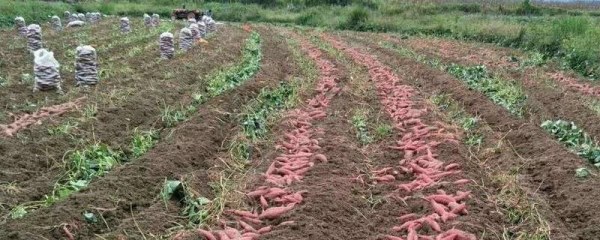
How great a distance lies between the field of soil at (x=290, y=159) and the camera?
197 inches

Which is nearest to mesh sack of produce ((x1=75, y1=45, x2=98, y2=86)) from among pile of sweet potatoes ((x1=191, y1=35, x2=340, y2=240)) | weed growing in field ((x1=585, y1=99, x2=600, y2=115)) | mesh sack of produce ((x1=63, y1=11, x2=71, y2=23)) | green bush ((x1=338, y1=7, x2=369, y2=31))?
pile of sweet potatoes ((x1=191, y1=35, x2=340, y2=240))

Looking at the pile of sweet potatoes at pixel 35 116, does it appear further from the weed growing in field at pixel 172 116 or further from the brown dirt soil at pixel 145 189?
the weed growing in field at pixel 172 116

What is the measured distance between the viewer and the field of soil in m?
5.01

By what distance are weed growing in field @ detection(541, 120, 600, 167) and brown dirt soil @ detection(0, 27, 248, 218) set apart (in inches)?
211

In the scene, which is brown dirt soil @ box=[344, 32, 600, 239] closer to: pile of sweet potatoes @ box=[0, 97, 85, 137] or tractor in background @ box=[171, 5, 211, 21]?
pile of sweet potatoes @ box=[0, 97, 85, 137]

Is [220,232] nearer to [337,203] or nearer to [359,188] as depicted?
[337,203]

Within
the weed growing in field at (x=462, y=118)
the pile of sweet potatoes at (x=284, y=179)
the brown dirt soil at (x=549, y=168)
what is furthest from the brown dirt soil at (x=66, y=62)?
the brown dirt soil at (x=549, y=168)

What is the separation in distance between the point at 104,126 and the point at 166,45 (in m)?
7.56

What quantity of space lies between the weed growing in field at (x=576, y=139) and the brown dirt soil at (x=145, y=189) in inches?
168

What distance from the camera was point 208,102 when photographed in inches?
364

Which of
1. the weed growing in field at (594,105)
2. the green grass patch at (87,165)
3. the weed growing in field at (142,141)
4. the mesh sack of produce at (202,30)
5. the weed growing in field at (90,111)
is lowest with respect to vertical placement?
the mesh sack of produce at (202,30)

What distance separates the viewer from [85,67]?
1095cm

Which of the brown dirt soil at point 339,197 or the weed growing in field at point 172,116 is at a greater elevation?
the brown dirt soil at point 339,197

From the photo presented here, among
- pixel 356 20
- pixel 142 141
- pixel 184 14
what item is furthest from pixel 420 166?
pixel 184 14
